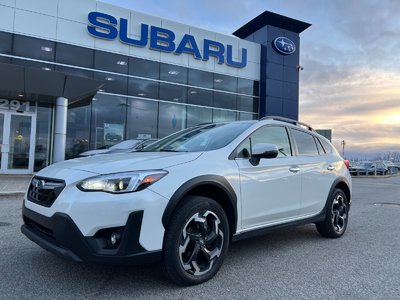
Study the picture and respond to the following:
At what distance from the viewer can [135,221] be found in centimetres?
319

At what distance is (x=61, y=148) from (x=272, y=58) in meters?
15.3

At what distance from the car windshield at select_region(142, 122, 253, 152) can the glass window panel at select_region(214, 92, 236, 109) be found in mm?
18515

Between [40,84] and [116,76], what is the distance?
5.51 metres

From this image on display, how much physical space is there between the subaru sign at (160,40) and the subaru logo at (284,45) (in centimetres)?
260

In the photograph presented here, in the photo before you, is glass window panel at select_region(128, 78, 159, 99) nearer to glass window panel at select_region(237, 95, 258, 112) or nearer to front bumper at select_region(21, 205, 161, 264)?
glass window panel at select_region(237, 95, 258, 112)

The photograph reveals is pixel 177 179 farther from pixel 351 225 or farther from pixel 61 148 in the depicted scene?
pixel 61 148

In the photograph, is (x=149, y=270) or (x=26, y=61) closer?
(x=149, y=270)

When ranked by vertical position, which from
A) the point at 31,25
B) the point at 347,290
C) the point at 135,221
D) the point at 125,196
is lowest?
the point at 347,290

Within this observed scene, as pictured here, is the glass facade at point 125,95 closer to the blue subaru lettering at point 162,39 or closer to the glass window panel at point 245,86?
the glass window panel at point 245,86

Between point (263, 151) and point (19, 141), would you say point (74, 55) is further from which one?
point (263, 151)

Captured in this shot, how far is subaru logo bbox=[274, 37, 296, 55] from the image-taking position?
25734 millimetres

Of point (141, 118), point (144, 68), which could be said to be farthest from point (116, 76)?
point (141, 118)

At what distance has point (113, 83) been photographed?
64.7 ft

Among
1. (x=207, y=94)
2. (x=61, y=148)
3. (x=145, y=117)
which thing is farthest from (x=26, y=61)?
(x=207, y=94)
